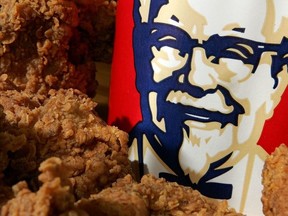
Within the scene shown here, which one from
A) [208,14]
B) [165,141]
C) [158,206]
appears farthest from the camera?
[165,141]

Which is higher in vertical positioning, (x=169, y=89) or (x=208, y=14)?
(x=208, y=14)

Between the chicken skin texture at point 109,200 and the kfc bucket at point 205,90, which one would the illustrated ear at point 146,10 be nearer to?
the kfc bucket at point 205,90

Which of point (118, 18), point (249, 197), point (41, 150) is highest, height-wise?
point (118, 18)

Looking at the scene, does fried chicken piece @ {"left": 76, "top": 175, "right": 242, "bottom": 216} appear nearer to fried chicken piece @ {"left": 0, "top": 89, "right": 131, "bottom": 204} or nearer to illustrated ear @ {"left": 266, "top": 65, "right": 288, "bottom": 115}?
fried chicken piece @ {"left": 0, "top": 89, "right": 131, "bottom": 204}

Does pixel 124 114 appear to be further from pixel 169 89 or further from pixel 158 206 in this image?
pixel 158 206

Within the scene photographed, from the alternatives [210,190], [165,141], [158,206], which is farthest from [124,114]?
[158,206]

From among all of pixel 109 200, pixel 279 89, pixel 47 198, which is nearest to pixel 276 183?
pixel 279 89

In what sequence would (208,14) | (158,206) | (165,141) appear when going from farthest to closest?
(165,141)
(208,14)
(158,206)
